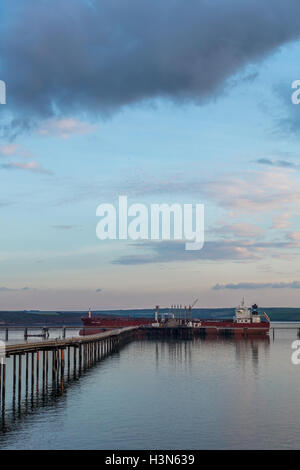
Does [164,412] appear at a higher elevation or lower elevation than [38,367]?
lower

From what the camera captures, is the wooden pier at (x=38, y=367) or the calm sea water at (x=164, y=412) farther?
the wooden pier at (x=38, y=367)

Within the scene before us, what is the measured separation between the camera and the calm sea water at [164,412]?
1890 inches

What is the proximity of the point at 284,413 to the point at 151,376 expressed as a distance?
33942 millimetres

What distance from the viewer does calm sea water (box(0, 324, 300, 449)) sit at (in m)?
48.0

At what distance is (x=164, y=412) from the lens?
5991 cm

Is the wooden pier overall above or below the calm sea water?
above

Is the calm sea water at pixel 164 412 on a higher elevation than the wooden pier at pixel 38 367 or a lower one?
lower

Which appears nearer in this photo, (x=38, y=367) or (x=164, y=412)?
(x=164, y=412)
